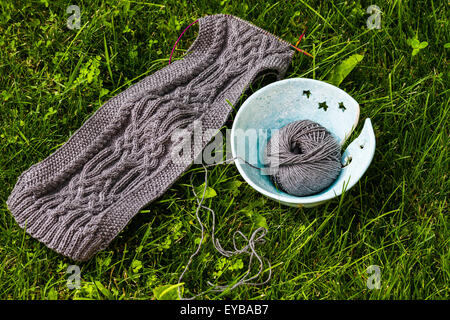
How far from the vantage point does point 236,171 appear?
133 cm

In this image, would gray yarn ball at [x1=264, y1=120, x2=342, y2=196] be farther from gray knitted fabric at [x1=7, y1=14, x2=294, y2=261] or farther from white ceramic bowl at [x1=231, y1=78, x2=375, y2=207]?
gray knitted fabric at [x1=7, y1=14, x2=294, y2=261]

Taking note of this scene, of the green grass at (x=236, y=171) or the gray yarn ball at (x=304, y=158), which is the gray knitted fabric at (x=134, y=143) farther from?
the gray yarn ball at (x=304, y=158)

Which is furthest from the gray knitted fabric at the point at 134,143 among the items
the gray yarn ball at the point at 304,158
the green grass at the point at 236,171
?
the gray yarn ball at the point at 304,158

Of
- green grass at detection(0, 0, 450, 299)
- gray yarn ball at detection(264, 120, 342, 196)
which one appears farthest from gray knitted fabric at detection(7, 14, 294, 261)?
gray yarn ball at detection(264, 120, 342, 196)

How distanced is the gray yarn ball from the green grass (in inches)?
3.2

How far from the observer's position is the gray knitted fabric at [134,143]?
122cm

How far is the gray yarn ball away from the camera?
1.20 meters

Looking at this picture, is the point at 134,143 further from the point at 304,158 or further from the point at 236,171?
the point at 304,158
